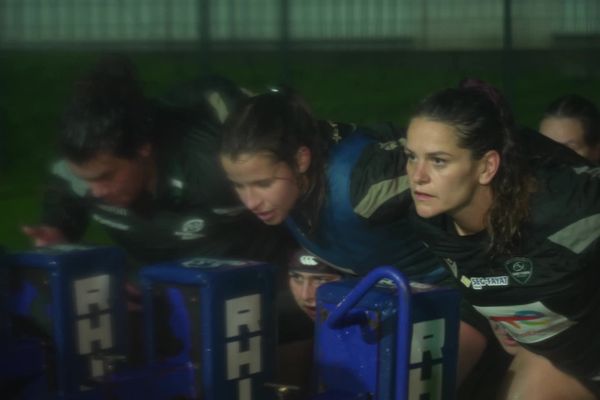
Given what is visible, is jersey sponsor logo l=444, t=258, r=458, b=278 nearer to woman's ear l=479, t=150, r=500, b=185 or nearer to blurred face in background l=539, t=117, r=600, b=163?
woman's ear l=479, t=150, r=500, b=185

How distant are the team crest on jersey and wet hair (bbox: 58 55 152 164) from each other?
3.99 feet

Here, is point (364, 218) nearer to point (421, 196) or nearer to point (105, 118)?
point (421, 196)

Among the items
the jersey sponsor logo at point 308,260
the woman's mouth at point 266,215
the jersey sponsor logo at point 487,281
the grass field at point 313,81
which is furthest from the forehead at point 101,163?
the grass field at point 313,81

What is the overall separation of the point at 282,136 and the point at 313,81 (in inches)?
227

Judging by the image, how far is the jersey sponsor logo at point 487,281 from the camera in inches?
134

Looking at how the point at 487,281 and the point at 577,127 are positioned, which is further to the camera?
the point at 577,127

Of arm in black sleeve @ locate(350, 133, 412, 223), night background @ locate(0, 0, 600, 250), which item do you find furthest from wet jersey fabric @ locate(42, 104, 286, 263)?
night background @ locate(0, 0, 600, 250)

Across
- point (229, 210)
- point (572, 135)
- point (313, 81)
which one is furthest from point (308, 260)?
point (313, 81)

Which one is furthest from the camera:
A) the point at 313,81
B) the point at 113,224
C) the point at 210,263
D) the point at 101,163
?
the point at 313,81

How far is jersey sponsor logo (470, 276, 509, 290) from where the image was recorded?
3416 millimetres

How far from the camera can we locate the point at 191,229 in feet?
13.6

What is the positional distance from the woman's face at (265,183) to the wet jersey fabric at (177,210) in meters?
0.34

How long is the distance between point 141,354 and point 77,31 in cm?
640

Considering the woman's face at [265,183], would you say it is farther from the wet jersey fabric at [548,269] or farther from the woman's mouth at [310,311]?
the woman's mouth at [310,311]
